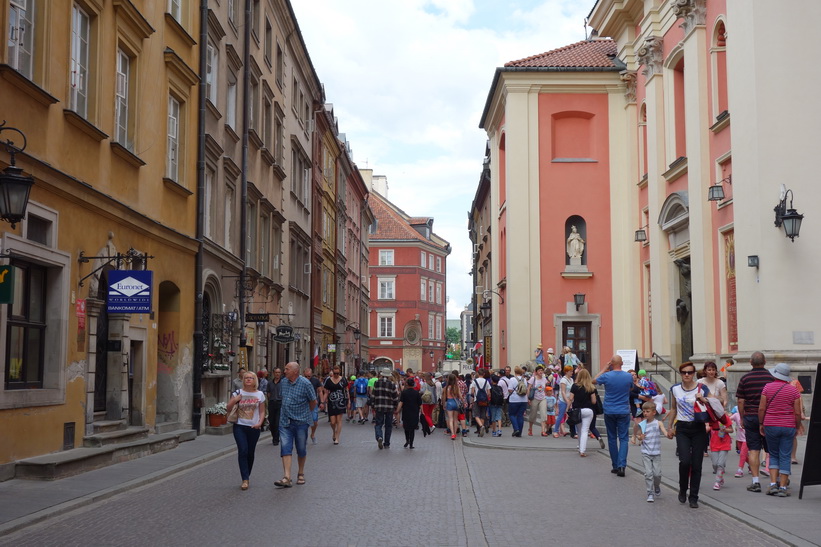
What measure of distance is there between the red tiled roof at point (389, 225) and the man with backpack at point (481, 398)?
7503 centimetres

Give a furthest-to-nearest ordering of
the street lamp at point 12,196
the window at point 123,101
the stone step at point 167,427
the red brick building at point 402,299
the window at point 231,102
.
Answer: the red brick building at point 402,299, the window at point 231,102, the stone step at point 167,427, the window at point 123,101, the street lamp at point 12,196

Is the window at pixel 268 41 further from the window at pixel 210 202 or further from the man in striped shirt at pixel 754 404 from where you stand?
the man in striped shirt at pixel 754 404

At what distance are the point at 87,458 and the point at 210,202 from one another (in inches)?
434

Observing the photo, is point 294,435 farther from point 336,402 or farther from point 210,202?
point 210,202

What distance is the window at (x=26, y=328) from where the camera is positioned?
14.1 metres

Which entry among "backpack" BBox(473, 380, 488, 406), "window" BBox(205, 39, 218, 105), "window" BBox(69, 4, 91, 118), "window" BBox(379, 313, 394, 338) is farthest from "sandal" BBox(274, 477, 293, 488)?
"window" BBox(379, 313, 394, 338)

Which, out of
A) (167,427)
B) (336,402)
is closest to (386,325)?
(336,402)

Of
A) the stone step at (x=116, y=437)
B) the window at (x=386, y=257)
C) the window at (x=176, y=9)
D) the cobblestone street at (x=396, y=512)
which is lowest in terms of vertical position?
the cobblestone street at (x=396, y=512)

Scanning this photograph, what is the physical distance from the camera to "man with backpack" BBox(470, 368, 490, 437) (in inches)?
957

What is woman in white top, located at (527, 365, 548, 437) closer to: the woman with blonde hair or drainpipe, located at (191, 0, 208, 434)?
the woman with blonde hair

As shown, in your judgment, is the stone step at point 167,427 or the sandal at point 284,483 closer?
the sandal at point 284,483

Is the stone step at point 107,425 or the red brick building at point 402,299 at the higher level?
the red brick building at point 402,299

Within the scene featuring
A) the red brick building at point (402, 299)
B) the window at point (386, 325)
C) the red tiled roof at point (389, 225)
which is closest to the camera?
the red brick building at point (402, 299)

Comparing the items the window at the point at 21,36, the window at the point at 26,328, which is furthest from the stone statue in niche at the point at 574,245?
the window at the point at 21,36
